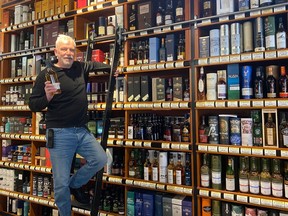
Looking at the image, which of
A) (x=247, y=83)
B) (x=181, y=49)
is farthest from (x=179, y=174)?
(x=181, y=49)

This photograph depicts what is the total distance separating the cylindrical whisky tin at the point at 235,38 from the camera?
256 cm

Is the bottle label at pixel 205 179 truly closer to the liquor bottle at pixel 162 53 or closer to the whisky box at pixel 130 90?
the whisky box at pixel 130 90

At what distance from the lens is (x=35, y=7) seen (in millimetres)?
4055

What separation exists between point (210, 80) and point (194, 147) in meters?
0.70

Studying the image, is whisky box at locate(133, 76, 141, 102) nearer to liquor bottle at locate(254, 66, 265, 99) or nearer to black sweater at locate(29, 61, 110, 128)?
black sweater at locate(29, 61, 110, 128)

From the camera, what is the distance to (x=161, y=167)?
9.47ft

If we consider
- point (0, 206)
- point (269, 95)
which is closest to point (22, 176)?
point (0, 206)

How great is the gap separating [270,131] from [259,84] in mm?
448

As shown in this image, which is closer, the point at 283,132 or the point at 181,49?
the point at 283,132

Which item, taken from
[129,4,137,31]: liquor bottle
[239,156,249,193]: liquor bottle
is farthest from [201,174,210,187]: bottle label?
[129,4,137,31]: liquor bottle

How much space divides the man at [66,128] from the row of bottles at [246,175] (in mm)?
1079

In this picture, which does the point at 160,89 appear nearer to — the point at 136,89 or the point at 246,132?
the point at 136,89

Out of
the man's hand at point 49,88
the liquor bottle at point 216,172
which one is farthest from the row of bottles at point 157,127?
the man's hand at point 49,88

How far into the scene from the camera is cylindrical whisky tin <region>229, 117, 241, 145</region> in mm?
2553
